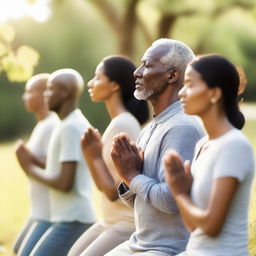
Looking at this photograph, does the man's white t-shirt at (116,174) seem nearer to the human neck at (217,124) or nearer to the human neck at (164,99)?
the human neck at (164,99)

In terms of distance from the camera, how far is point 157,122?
4.72m

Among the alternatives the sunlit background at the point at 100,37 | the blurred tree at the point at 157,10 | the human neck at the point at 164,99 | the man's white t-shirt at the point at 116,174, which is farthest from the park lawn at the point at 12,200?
the blurred tree at the point at 157,10

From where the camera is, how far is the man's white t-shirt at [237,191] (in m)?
3.93

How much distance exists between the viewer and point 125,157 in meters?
4.55

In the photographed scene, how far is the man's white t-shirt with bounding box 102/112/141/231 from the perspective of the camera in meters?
5.71

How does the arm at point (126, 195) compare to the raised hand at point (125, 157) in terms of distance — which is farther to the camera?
the arm at point (126, 195)

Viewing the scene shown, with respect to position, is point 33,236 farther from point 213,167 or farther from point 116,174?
point 213,167

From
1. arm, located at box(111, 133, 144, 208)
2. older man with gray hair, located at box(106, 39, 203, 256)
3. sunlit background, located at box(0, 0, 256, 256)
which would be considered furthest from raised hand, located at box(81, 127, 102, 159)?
sunlit background, located at box(0, 0, 256, 256)

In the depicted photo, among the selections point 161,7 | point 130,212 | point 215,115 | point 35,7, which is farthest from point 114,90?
point 161,7

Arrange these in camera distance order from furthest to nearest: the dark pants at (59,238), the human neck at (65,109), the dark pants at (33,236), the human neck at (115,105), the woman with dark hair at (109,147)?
1. the dark pants at (33,236)
2. the human neck at (65,109)
3. the dark pants at (59,238)
4. the human neck at (115,105)
5. the woman with dark hair at (109,147)

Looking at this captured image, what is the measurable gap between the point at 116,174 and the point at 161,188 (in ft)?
4.46

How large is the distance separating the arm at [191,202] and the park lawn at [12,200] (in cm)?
228

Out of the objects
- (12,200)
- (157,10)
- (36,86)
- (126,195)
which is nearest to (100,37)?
(157,10)

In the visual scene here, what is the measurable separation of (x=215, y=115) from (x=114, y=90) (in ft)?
6.62
